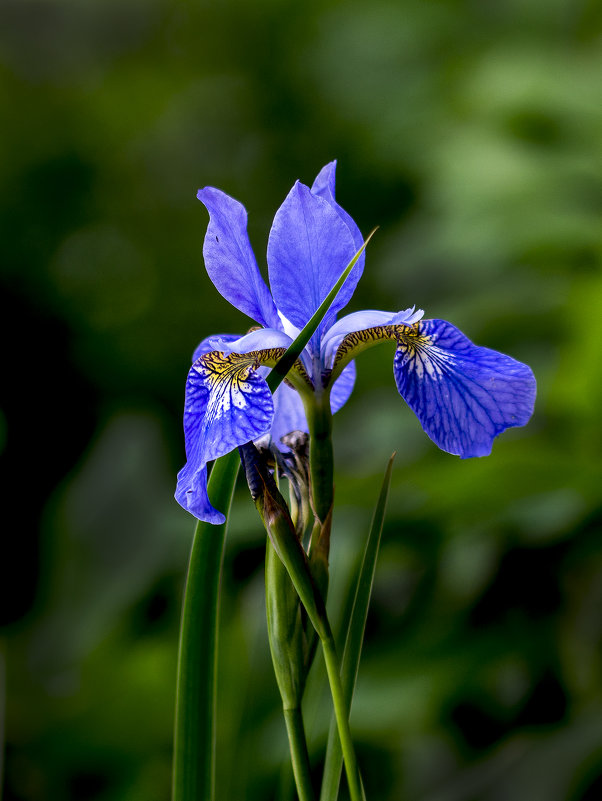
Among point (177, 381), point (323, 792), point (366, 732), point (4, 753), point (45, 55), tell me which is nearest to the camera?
point (323, 792)

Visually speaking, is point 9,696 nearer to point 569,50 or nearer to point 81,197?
point 81,197

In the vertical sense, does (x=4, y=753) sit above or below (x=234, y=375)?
below

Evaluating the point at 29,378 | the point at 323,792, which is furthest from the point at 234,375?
the point at 29,378

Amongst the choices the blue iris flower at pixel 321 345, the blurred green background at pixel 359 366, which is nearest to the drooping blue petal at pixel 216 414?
the blue iris flower at pixel 321 345

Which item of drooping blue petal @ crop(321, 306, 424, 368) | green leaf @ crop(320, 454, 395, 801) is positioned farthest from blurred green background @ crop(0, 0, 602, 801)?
drooping blue petal @ crop(321, 306, 424, 368)

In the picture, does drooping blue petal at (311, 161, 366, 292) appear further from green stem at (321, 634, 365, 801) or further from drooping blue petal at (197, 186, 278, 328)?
green stem at (321, 634, 365, 801)

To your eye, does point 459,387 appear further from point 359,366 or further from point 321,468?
point 359,366

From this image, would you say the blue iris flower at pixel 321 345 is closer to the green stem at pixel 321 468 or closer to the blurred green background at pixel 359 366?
the green stem at pixel 321 468
